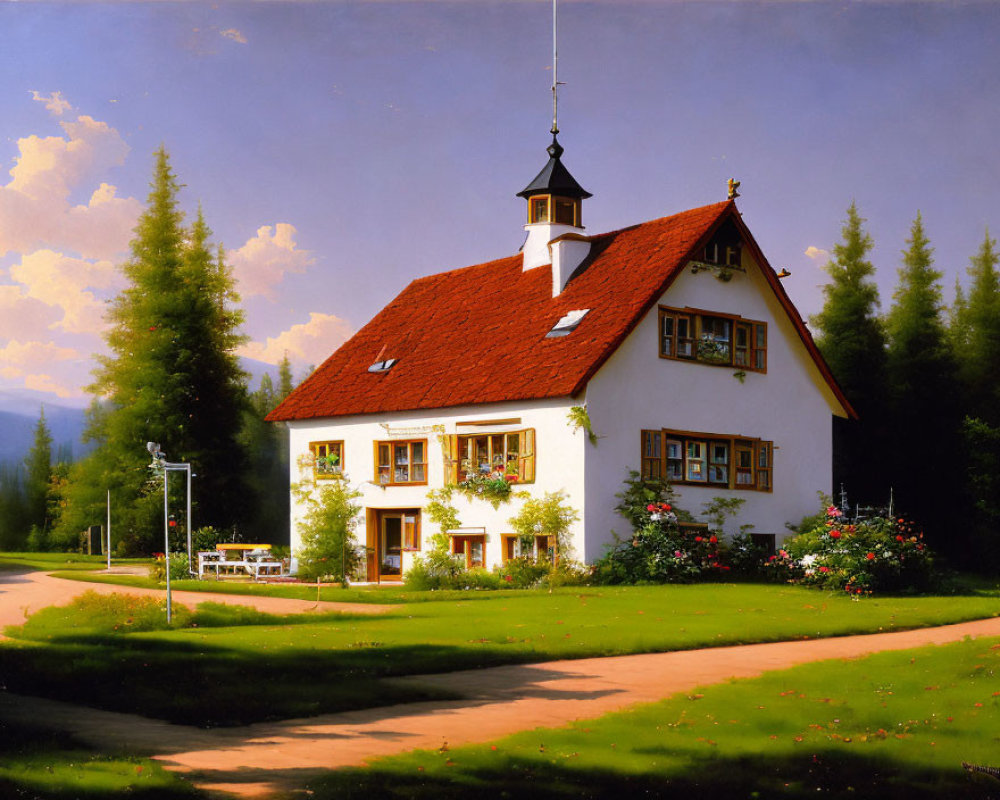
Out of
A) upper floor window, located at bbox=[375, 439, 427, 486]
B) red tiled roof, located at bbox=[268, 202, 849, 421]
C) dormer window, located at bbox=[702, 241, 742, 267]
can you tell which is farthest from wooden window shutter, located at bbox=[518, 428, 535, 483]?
dormer window, located at bbox=[702, 241, 742, 267]

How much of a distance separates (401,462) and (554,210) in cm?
905

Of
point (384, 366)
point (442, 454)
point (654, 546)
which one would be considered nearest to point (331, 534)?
point (442, 454)

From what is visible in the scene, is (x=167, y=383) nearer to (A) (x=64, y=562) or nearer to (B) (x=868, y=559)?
(A) (x=64, y=562)

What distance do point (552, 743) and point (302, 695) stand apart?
3.49m

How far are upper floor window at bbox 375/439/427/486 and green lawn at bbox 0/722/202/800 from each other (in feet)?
78.9

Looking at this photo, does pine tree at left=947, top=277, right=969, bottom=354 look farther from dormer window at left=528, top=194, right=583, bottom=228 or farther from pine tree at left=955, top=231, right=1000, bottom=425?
dormer window at left=528, top=194, right=583, bottom=228

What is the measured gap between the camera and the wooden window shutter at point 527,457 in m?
31.2

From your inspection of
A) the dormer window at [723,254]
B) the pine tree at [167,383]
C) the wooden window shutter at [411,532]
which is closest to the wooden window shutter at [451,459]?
the wooden window shutter at [411,532]

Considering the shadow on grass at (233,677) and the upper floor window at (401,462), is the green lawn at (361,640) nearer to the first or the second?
the shadow on grass at (233,677)

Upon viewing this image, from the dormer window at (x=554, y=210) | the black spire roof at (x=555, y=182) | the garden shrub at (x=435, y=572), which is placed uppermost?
the black spire roof at (x=555, y=182)

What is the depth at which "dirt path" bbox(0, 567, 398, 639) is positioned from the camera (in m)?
22.1

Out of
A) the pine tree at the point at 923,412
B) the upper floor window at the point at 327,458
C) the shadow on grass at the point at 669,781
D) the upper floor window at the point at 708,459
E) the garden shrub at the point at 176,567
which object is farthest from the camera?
the pine tree at the point at 923,412

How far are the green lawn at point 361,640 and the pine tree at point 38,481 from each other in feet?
153

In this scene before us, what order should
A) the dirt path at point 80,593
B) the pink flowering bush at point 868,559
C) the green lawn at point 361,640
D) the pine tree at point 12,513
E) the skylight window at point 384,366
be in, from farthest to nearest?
the pine tree at point 12,513 → the skylight window at point 384,366 → the pink flowering bush at point 868,559 → the dirt path at point 80,593 → the green lawn at point 361,640
